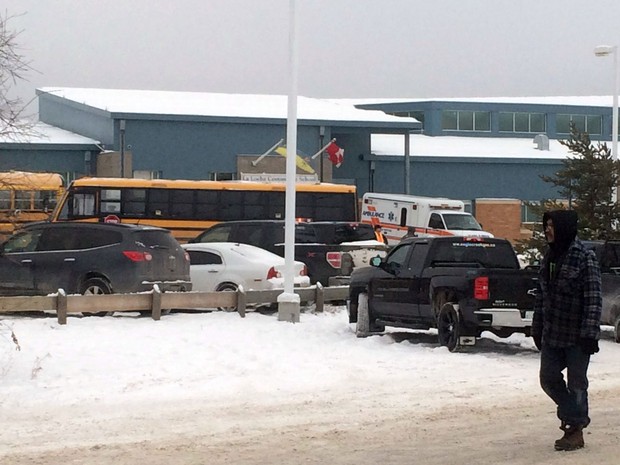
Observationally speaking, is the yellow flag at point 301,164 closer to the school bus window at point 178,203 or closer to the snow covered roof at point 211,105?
the snow covered roof at point 211,105

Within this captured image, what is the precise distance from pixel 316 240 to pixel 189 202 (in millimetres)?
14891

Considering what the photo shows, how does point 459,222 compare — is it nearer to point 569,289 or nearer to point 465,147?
point 465,147

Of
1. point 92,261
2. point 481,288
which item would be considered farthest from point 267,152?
point 481,288

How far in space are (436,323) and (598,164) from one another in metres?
9.28

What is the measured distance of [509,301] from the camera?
725 inches

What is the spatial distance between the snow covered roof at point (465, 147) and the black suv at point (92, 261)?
4598 centimetres

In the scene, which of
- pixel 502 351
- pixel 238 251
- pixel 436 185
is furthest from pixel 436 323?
pixel 436 185

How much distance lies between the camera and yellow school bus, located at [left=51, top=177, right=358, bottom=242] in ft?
146

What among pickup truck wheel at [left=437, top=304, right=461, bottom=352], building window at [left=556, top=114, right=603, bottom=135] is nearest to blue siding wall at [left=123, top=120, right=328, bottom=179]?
building window at [left=556, top=114, right=603, bottom=135]

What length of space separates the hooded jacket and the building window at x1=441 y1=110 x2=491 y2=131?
73265mm

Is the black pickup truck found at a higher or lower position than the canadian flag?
lower

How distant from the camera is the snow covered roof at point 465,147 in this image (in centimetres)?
7100

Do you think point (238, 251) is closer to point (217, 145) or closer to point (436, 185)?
point (217, 145)

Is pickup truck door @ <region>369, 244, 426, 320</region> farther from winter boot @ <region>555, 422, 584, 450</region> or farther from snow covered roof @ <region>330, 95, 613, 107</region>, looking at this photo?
snow covered roof @ <region>330, 95, 613, 107</region>
